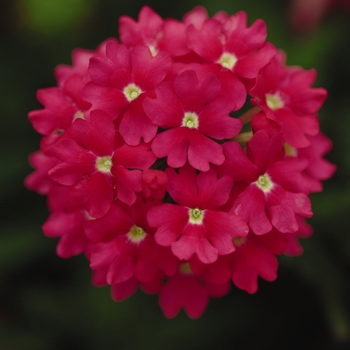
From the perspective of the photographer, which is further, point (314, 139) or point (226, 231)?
point (314, 139)

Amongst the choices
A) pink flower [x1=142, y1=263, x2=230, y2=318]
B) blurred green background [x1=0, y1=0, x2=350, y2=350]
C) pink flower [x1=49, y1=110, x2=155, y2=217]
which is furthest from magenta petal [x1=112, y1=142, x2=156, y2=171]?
blurred green background [x1=0, y1=0, x2=350, y2=350]

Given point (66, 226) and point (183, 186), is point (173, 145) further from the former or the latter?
point (66, 226)

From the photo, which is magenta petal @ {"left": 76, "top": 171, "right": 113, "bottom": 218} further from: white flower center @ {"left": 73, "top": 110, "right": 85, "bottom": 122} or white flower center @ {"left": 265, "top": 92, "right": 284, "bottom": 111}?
white flower center @ {"left": 265, "top": 92, "right": 284, "bottom": 111}

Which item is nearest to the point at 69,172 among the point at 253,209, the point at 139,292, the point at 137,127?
the point at 137,127

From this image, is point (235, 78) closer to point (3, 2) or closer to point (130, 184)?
point (130, 184)

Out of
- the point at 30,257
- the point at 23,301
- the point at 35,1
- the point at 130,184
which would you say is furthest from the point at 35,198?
the point at 130,184

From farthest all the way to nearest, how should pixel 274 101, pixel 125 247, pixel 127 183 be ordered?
pixel 274 101 → pixel 125 247 → pixel 127 183

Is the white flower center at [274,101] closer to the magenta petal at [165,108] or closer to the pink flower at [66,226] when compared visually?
the magenta petal at [165,108]
